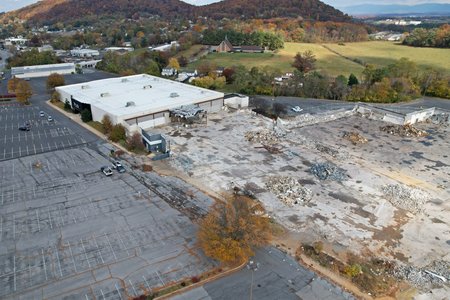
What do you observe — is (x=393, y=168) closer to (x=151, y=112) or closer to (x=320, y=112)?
(x=320, y=112)

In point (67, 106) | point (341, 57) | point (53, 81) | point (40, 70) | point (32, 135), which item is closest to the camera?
point (32, 135)

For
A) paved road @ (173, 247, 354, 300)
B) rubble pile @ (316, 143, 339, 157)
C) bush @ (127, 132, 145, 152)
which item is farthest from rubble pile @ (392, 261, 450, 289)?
bush @ (127, 132, 145, 152)

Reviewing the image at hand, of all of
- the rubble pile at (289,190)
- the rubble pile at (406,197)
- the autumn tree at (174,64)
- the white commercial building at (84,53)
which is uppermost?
the white commercial building at (84,53)

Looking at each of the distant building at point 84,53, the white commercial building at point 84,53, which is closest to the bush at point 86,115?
the distant building at point 84,53

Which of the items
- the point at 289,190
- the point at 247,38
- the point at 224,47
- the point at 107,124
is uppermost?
the point at 247,38

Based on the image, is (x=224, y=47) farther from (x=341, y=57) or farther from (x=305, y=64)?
(x=341, y=57)

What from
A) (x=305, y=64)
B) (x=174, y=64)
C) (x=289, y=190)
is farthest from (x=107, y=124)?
(x=305, y=64)

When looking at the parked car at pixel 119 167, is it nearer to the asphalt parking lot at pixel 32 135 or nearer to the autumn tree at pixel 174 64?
the asphalt parking lot at pixel 32 135
